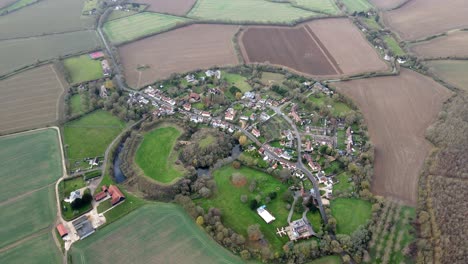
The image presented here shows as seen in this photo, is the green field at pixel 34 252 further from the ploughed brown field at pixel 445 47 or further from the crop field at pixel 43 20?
the ploughed brown field at pixel 445 47

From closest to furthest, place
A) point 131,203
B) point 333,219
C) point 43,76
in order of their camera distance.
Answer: point 333,219 → point 131,203 → point 43,76

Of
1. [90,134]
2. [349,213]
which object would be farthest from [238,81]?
[349,213]

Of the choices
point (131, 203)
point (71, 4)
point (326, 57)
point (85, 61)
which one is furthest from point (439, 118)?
point (71, 4)

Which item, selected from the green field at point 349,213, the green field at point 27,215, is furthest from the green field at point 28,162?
the green field at point 349,213

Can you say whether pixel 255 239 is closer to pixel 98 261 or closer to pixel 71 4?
pixel 98 261

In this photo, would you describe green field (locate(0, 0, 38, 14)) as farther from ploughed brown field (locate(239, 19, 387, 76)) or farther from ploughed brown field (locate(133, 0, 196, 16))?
ploughed brown field (locate(239, 19, 387, 76))

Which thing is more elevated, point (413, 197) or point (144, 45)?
point (144, 45)
